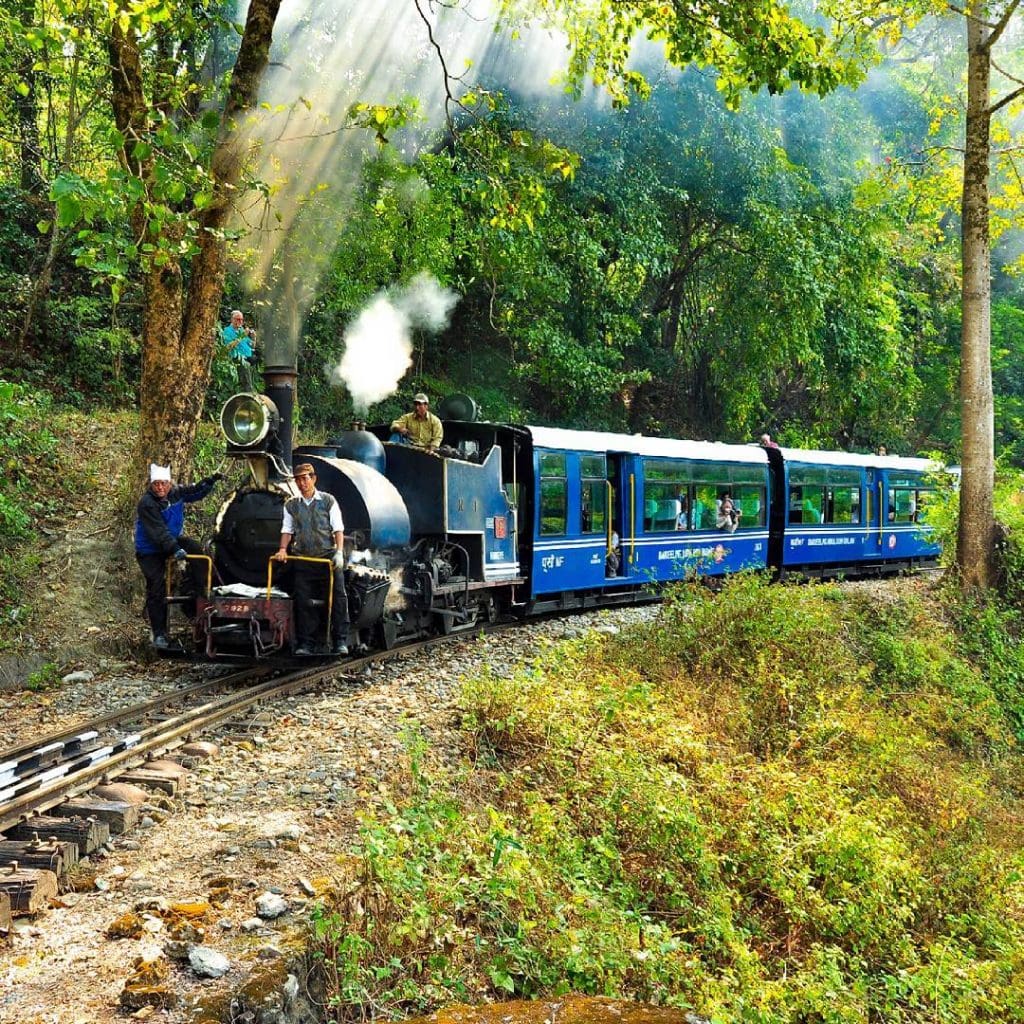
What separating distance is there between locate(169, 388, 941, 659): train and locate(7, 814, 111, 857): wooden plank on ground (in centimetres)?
326

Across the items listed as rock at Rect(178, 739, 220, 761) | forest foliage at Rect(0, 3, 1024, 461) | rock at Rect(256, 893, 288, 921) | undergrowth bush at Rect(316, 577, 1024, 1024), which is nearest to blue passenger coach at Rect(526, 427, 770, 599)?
forest foliage at Rect(0, 3, 1024, 461)

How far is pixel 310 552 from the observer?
27.2 feet

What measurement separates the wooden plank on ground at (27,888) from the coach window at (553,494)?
8534 millimetres

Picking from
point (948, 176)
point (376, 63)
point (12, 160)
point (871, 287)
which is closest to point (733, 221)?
point (871, 287)

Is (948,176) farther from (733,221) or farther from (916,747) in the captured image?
(916,747)

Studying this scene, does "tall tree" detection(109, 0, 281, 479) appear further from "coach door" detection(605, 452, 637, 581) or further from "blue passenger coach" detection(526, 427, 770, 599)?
"coach door" detection(605, 452, 637, 581)

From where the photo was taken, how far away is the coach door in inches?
543

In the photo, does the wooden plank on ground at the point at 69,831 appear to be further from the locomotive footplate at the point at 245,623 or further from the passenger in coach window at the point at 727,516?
the passenger in coach window at the point at 727,516

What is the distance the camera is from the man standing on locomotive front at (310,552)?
8.27m

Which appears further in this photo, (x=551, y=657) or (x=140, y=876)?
(x=551, y=657)

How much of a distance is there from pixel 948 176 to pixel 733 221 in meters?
7.00

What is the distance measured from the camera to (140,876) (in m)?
4.47

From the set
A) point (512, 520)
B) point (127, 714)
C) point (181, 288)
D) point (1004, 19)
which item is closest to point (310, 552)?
point (127, 714)

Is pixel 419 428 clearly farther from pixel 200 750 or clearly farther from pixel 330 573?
pixel 200 750
